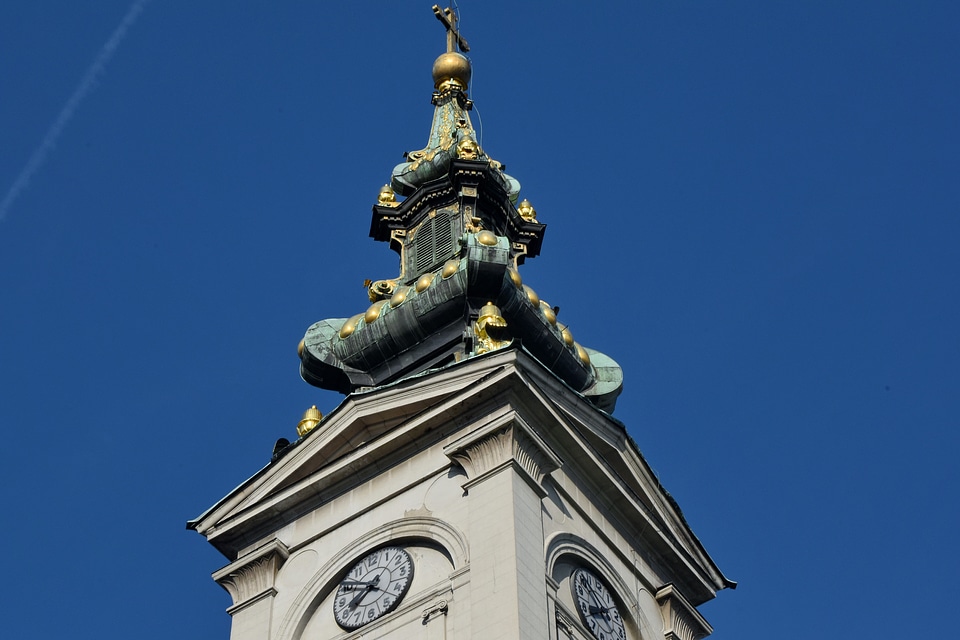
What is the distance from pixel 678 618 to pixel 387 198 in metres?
12.0

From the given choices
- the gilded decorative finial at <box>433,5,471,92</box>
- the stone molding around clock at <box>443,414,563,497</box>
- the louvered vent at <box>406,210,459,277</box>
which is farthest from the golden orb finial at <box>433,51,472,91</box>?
the stone molding around clock at <box>443,414,563,497</box>

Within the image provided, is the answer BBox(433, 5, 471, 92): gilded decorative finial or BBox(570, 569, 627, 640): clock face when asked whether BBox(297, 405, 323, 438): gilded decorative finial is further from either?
BBox(433, 5, 471, 92): gilded decorative finial

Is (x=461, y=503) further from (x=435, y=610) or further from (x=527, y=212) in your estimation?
(x=527, y=212)

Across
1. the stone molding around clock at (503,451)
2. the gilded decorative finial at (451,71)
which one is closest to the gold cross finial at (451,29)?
the gilded decorative finial at (451,71)

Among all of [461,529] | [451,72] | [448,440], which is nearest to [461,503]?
[461,529]

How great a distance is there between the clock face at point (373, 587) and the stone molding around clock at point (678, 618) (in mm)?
4369

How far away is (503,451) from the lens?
2997 cm

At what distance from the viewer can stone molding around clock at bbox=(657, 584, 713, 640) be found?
31719mm

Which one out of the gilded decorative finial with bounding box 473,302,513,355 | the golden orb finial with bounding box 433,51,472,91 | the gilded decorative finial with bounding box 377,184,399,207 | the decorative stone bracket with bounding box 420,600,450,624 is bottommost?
the decorative stone bracket with bounding box 420,600,450,624

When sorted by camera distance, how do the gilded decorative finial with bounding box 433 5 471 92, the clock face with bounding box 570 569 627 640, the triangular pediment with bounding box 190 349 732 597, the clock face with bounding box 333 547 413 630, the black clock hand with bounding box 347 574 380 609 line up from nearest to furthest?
the clock face with bounding box 333 547 413 630
the clock face with bounding box 570 569 627 640
the black clock hand with bounding box 347 574 380 609
the triangular pediment with bounding box 190 349 732 597
the gilded decorative finial with bounding box 433 5 471 92

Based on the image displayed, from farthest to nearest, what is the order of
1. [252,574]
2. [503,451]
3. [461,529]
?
[252,574]
[503,451]
[461,529]

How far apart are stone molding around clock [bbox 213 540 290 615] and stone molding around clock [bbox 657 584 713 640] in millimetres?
5850

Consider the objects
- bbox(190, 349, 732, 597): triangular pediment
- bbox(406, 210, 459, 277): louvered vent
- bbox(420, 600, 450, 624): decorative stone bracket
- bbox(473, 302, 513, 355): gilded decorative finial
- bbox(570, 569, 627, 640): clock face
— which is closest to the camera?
bbox(420, 600, 450, 624): decorative stone bracket

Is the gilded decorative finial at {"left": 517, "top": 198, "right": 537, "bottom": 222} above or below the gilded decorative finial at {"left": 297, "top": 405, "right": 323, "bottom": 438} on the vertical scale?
above
